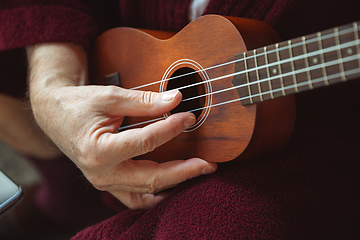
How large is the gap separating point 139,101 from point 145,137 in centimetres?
8

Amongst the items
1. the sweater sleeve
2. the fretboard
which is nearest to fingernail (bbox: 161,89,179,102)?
the fretboard

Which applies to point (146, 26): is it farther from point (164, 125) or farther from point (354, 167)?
point (354, 167)

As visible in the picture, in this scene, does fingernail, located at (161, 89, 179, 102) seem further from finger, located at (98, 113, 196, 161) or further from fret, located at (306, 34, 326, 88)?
fret, located at (306, 34, 326, 88)

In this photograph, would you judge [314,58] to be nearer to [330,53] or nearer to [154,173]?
[330,53]

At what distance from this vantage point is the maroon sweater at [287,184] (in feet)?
1.73

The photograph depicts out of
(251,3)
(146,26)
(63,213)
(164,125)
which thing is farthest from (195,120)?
(63,213)

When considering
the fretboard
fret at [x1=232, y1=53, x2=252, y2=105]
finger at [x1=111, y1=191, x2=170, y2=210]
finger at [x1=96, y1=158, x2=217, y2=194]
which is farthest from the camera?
finger at [x1=111, y1=191, x2=170, y2=210]

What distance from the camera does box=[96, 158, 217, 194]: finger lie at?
23.1 inches

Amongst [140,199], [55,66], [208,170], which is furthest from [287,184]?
[55,66]

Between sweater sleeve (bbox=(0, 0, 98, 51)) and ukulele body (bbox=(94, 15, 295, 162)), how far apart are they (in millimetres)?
273

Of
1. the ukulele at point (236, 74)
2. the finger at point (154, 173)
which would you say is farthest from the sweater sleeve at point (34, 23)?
the finger at point (154, 173)

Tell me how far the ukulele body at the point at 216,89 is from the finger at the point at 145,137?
49 millimetres

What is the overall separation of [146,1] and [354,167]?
0.74m

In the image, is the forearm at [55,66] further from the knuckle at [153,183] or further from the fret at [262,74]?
the fret at [262,74]
